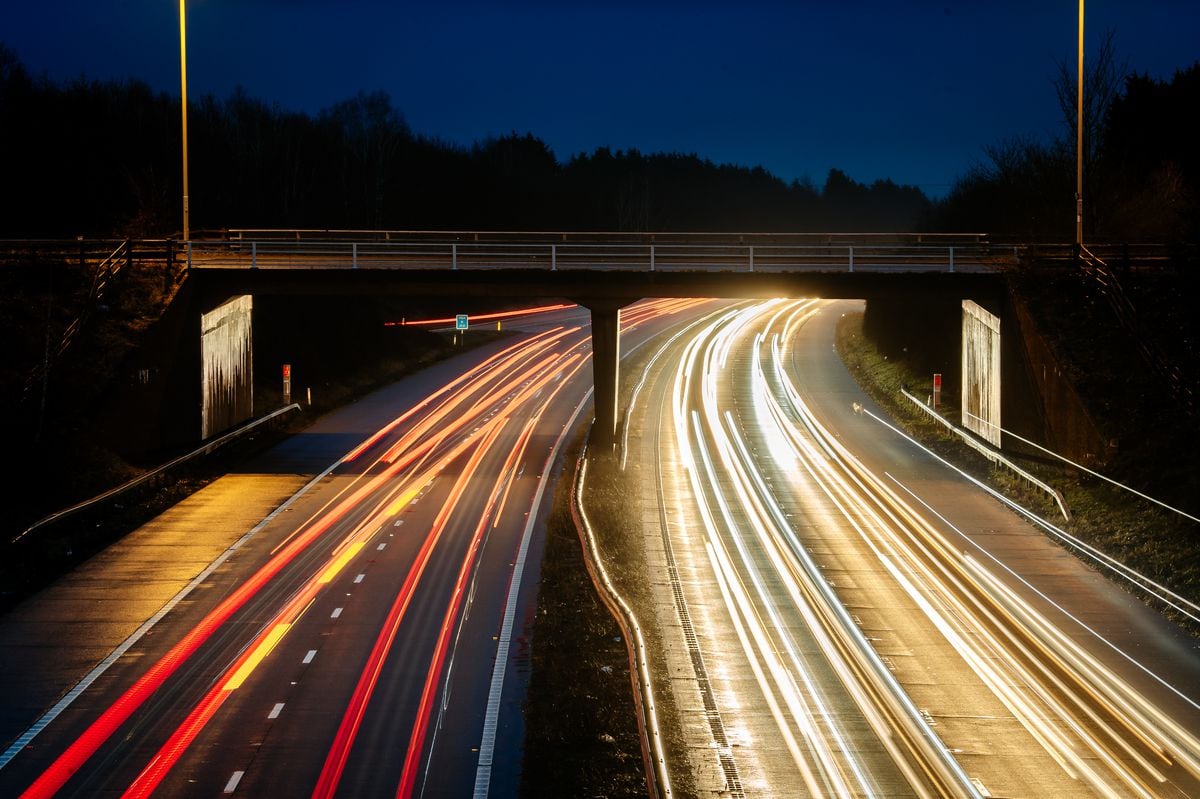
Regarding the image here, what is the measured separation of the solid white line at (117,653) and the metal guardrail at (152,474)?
3.48 meters

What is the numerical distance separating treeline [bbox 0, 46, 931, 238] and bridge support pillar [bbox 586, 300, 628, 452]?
53.6ft

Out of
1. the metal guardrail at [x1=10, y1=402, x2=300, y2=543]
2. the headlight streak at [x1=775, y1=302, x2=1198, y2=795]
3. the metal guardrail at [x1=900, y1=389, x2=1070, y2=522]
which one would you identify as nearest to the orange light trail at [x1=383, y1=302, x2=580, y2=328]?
the metal guardrail at [x1=10, y1=402, x2=300, y2=543]

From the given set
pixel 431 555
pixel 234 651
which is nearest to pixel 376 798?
pixel 234 651

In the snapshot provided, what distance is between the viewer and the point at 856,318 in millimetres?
79250

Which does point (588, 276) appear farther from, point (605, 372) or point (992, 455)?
point (992, 455)

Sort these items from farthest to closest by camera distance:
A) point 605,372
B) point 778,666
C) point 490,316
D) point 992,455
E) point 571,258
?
1. point 490,316
2. point 605,372
3. point 571,258
4. point 992,455
5. point 778,666

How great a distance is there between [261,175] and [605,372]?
52.8m

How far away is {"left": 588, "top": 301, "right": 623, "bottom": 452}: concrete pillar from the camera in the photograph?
40219mm

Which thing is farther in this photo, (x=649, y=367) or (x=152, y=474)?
(x=649, y=367)

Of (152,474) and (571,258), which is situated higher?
(571,258)

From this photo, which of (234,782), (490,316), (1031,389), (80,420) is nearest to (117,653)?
(234,782)

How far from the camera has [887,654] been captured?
20141mm

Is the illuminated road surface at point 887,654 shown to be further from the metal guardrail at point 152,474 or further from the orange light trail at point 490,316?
the orange light trail at point 490,316

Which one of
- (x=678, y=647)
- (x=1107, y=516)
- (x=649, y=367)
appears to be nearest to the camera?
(x=678, y=647)
